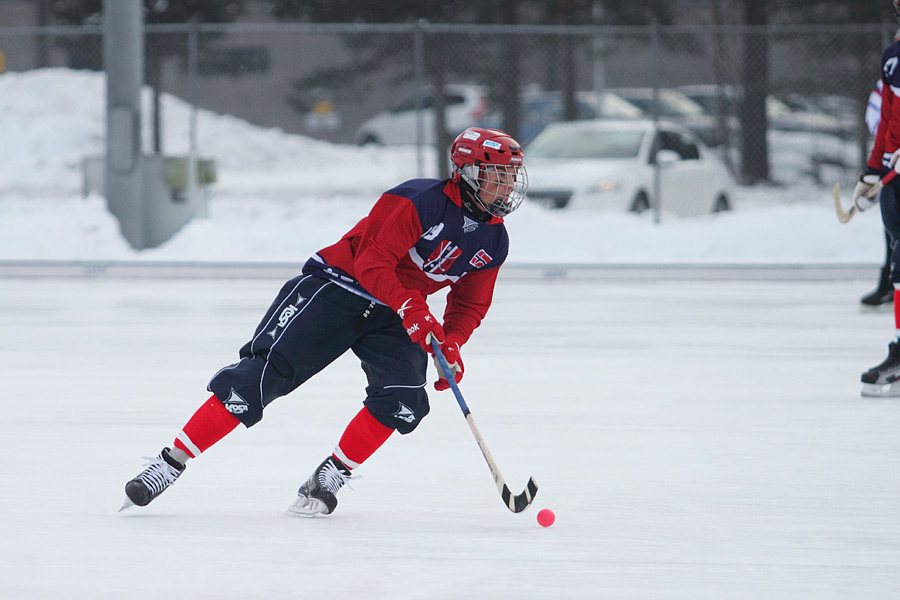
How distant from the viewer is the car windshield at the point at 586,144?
52.6ft

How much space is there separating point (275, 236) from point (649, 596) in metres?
11.7

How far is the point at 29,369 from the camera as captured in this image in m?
7.64

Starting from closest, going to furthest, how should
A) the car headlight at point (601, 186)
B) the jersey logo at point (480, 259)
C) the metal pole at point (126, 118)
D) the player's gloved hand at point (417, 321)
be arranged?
the player's gloved hand at point (417, 321) < the jersey logo at point (480, 259) < the metal pole at point (126, 118) < the car headlight at point (601, 186)

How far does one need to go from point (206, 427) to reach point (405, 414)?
656mm

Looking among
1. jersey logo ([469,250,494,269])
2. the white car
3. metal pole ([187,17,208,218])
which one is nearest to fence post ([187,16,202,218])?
metal pole ([187,17,208,218])

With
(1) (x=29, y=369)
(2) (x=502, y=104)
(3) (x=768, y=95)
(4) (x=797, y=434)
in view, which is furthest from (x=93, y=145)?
(4) (x=797, y=434)

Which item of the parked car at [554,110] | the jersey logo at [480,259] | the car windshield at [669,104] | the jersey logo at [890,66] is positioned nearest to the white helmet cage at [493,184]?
the jersey logo at [480,259]

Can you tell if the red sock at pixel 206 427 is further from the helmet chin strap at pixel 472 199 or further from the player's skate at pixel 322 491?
the helmet chin strap at pixel 472 199

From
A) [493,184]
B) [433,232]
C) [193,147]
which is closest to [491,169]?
[493,184]

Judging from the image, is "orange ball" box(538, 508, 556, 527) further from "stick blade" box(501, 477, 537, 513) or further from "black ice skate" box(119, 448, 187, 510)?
"black ice skate" box(119, 448, 187, 510)

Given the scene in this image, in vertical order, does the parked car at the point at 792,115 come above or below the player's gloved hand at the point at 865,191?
below

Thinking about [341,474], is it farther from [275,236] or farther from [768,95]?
[768,95]

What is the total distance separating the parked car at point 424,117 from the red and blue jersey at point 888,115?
57.4 feet

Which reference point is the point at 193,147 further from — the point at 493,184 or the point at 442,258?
the point at 493,184
